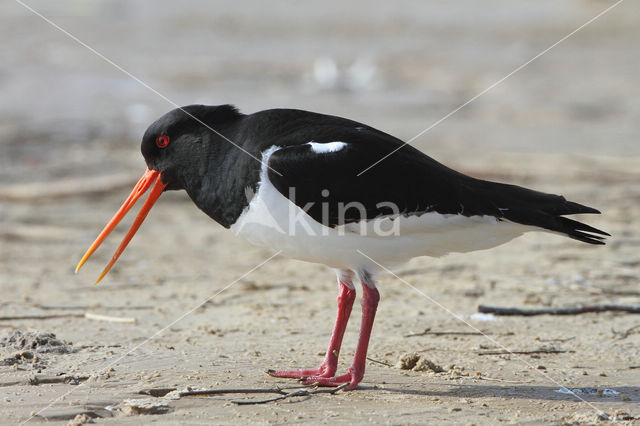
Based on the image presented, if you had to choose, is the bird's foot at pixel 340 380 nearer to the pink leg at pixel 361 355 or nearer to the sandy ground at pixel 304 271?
the pink leg at pixel 361 355

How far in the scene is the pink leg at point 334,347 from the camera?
474 cm

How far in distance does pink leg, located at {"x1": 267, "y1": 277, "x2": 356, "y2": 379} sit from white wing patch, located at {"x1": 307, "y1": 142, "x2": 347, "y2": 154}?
2.93 ft

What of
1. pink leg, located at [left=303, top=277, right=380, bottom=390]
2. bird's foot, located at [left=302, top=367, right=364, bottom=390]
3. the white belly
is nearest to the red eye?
the white belly

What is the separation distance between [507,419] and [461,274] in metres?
3.12

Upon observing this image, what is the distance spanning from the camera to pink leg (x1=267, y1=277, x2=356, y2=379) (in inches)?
187

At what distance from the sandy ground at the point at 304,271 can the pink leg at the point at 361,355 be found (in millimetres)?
136

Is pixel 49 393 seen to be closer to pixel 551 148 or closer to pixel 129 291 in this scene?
pixel 129 291

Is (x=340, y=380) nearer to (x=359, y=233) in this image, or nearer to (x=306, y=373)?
(x=306, y=373)

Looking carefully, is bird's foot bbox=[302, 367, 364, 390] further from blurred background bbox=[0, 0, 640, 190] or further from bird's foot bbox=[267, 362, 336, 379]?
blurred background bbox=[0, 0, 640, 190]

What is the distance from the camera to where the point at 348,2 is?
97.0ft

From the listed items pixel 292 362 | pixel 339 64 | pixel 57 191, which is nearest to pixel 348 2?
pixel 339 64

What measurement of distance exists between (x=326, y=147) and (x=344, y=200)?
31 centimetres

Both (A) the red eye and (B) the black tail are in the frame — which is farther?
(A) the red eye

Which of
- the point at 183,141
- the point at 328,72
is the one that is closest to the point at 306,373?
the point at 183,141
